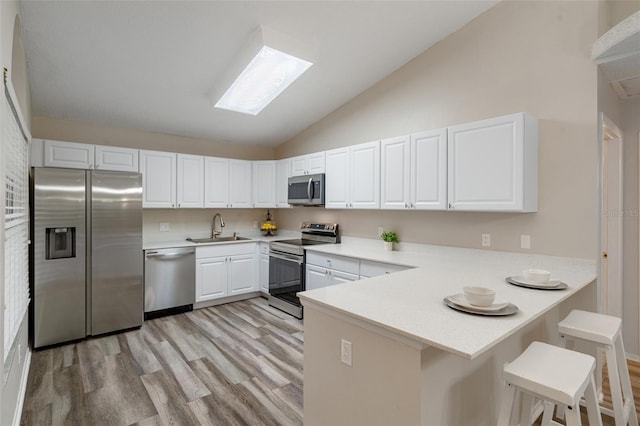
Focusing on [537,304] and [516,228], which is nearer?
[537,304]

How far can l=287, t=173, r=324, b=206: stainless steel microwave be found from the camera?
420cm

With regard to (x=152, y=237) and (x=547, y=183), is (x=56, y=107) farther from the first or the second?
(x=547, y=183)

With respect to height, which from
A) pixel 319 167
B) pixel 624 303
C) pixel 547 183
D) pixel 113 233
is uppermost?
pixel 319 167

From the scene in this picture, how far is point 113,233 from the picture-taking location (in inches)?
139

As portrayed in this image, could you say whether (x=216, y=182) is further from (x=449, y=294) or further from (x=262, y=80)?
(x=449, y=294)

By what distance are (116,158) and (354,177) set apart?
2903 millimetres

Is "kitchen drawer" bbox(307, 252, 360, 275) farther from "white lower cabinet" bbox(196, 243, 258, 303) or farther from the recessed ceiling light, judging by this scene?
the recessed ceiling light

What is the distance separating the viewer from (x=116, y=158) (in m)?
3.91

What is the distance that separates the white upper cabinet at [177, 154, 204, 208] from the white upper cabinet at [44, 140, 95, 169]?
3.35ft

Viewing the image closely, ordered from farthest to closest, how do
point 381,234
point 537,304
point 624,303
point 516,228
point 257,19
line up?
point 381,234 → point 624,303 → point 516,228 → point 257,19 → point 537,304

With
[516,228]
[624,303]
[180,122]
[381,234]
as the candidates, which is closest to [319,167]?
[381,234]

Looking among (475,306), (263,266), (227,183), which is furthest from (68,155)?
(475,306)

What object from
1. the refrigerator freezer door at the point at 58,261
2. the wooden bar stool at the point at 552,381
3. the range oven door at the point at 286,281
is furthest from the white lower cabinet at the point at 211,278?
the wooden bar stool at the point at 552,381

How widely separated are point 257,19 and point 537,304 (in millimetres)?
2779
